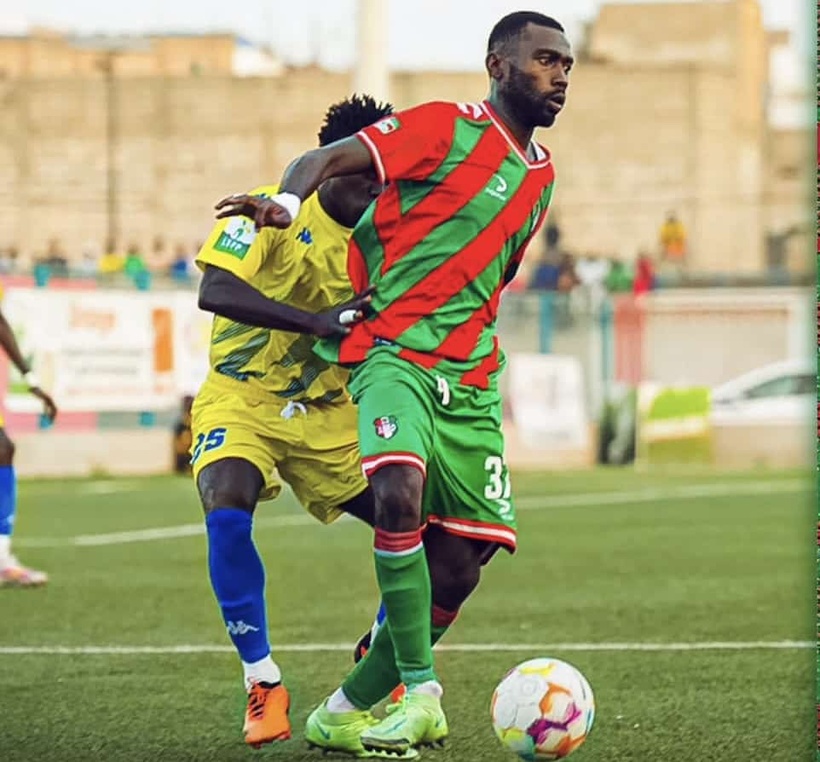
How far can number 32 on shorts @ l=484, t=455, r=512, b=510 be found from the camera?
6059mm

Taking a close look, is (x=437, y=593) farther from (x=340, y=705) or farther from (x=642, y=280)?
(x=642, y=280)

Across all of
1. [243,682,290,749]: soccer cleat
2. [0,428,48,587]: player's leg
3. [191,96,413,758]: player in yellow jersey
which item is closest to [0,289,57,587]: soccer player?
[0,428,48,587]: player's leg

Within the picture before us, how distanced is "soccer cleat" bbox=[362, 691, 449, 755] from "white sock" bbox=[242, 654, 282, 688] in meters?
0.59

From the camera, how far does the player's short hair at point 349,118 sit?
7.01 m

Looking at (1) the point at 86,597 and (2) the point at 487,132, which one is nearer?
(2) the point at 487,132

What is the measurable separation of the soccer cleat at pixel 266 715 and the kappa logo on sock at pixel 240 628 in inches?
6.4

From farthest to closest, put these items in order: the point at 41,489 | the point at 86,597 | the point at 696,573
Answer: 1. the point at 41,489
2. the point at 696,573
3. the point at 86,597

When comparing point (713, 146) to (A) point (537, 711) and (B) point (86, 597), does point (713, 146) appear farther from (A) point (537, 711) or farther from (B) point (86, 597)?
(A) point (537, 711)

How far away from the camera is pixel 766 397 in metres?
25.9

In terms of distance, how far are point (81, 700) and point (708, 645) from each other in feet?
9.08

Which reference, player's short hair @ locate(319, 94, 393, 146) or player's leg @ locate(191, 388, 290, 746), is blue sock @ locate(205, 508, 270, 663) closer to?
player's leg @ locate(191, 388, 290, 746)

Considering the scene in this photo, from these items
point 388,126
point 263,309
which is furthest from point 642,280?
point 388,126

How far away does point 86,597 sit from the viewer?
10.6 m

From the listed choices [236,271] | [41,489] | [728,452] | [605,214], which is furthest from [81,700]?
[605,214]
